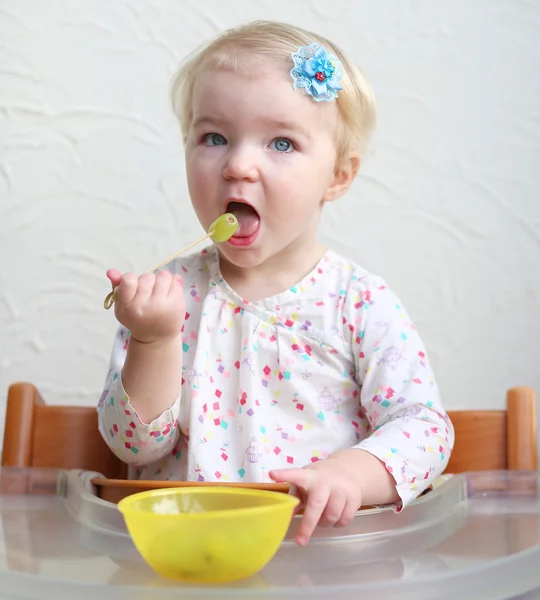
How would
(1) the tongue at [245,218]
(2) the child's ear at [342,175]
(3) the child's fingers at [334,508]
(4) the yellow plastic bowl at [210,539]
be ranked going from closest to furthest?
(4) the yellow plastic bowl at [210,539]
(3) the child's fingers at [334,508]
(1) the tongue at [245,218]
(2) the child's ear at [342,175]

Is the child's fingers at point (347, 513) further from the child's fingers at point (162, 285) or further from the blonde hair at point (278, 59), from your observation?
the blonde hair at point (278, 59)

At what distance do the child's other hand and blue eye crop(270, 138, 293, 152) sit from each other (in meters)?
0.34

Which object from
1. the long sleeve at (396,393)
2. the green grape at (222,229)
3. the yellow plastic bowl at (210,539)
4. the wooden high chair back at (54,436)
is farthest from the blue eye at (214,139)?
the yellow plastic bowl at (210,539)

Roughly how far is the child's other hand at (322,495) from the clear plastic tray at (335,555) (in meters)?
→ 0.02

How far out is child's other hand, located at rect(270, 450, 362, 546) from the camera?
611 mm

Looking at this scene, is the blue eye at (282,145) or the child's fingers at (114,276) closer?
the child's fingers at (114,276)

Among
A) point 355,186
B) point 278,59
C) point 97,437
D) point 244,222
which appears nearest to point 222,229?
point 244,222

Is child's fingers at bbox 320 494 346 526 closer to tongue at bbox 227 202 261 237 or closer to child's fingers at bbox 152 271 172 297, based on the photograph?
child's fingers at bbox 152 271 172 297

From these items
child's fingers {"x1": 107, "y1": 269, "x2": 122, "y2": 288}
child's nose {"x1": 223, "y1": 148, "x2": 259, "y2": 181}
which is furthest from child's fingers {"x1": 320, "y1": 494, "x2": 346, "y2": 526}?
child's nose {"x1": 223, "y1": 148, "x2": 259, "y2": 181}

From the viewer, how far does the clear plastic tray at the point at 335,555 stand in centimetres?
54

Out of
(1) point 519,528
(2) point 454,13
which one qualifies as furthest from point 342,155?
(2) point 454,13

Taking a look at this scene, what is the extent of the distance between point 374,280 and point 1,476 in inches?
17.3

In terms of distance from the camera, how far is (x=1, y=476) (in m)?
0.92

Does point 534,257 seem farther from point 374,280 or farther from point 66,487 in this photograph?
point 66,487
